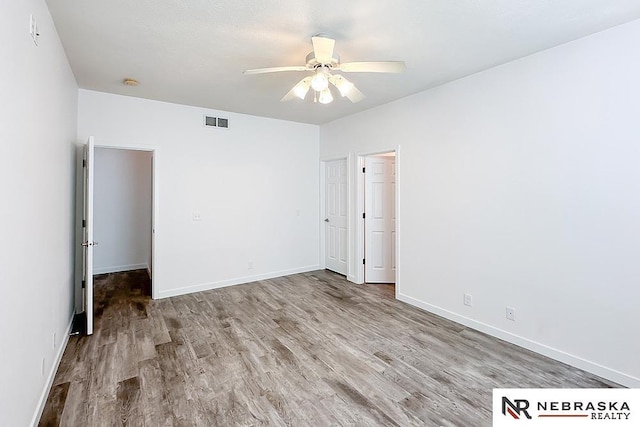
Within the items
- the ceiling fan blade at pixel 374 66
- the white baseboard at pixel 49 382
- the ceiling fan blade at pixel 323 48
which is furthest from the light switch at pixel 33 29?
the white baseboard at pixel 49 382

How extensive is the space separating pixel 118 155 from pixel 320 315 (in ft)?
15.6

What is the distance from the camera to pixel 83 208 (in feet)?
11.6

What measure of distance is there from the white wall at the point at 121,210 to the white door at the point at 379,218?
401 cm

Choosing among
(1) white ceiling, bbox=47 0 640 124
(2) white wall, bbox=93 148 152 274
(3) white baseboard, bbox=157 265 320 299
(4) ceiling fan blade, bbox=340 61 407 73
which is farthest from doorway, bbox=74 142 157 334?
(4) ceiling fan blade, bbox=340 61 407 73

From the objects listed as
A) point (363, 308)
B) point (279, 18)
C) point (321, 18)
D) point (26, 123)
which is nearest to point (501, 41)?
point (321, 18)

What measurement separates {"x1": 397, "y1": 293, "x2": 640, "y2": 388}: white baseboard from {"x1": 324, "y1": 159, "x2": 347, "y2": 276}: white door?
1.77 m

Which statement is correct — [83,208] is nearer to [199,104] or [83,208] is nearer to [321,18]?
[199,104]

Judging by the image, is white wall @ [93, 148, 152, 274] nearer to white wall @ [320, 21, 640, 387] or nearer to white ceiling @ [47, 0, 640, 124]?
white ceiling @ [47, 0, 640, 124]

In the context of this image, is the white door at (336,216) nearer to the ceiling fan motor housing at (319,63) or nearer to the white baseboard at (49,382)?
the ceiling fan motor housing at (319,63)

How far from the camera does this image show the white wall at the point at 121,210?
5.40 m

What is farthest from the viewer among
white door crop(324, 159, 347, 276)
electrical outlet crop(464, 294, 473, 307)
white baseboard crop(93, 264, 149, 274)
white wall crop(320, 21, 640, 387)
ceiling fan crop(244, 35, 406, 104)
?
white baseboard crop(93, 264, 149, 274)

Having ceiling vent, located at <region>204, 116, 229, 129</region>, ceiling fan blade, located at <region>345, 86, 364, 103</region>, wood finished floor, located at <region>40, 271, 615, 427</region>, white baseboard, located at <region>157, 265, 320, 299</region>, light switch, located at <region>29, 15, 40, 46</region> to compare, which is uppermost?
ceiling vent, located at <region>204, 116, 229, 129</region>

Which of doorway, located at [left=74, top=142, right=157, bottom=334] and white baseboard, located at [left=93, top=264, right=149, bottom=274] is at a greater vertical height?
doorway, located at [left=74, top=142, right=157, bottom=334]

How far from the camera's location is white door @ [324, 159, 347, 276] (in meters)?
5.15
